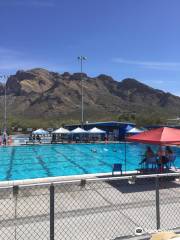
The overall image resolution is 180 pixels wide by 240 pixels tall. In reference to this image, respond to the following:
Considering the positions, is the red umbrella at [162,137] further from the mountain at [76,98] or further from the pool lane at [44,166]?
the mountain at [76,98]

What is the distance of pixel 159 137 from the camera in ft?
A: 38.6

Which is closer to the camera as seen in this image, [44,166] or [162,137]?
[162,137]

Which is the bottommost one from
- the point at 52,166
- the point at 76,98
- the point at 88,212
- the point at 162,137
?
the point at 52,166

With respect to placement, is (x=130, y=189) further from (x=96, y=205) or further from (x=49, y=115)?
(x=49, y=115)

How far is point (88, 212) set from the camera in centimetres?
718

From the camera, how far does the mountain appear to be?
11269 centimetres

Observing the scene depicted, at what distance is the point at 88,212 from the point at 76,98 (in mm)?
127595

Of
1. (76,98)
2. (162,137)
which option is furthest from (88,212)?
(76,98)

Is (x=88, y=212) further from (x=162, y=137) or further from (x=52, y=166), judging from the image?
(x=52, y=166)

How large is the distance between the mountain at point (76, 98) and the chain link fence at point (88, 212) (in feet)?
291

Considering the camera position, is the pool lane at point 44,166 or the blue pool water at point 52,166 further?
the pool lane at point 44,166

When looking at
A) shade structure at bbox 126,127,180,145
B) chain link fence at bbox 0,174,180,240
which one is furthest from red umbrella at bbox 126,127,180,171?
chain link fence at bbox 0,174,180,240

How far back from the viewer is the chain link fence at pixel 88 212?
19.2 feet

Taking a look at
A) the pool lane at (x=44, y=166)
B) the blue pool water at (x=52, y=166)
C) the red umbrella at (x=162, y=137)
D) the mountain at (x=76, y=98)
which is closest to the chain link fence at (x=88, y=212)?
the red umbrella at (x=162, y=137)
